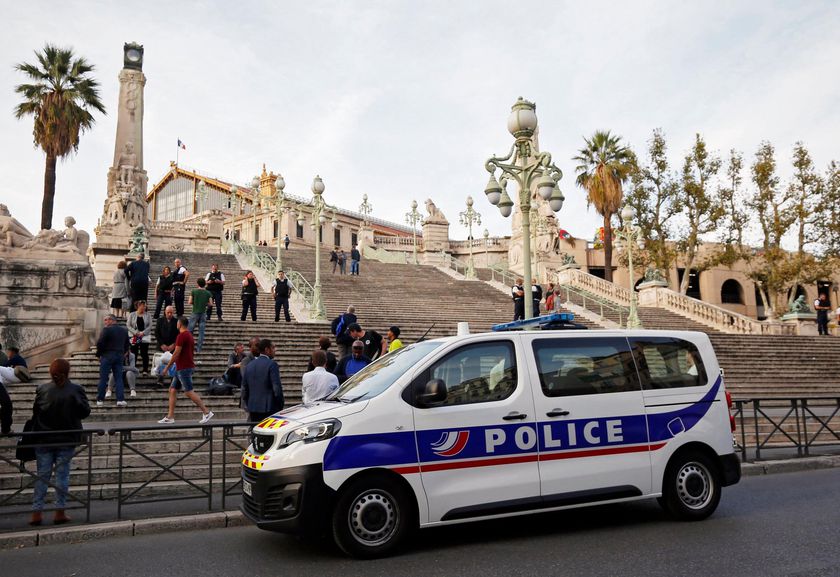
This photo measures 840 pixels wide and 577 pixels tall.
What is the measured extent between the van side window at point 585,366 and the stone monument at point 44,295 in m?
11.6

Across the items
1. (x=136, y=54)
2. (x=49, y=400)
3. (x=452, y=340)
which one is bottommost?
(x=49, y=400)

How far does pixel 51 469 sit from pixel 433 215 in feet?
165

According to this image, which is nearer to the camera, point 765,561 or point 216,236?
point 765,561

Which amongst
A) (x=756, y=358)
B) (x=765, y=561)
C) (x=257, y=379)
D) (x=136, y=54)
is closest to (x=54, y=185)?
(x=136, y=54)

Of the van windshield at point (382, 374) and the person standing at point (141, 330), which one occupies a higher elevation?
the person standing at point (141, 330)

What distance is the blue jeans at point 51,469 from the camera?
6.60m

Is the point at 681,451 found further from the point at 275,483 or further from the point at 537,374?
the point at 275,483

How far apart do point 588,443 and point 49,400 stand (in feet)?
18.2

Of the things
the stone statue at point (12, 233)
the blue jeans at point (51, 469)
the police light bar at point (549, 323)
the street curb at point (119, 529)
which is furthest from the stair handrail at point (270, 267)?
the police light bar at point (549, 323)

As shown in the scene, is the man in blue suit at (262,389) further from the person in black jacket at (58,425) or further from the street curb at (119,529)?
the person in black jacket at (58,425)

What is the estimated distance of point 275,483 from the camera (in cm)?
539

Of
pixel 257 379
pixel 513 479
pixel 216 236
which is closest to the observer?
pixel 513 479

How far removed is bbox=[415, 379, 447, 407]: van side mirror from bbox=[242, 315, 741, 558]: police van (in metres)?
0.01

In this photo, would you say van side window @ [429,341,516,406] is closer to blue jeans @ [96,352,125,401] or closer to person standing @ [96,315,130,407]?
person standing @ [96,315,130,407]
